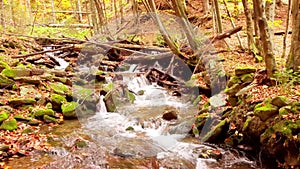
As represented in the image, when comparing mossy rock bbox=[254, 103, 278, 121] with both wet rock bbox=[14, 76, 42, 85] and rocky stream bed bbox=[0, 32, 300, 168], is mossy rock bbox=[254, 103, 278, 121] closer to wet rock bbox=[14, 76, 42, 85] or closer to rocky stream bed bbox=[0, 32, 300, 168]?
rocky stream bed bbox=[0, 32, 300, 168]

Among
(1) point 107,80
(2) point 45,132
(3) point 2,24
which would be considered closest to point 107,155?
(2) point 45,132

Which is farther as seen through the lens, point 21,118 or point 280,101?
point 21,118

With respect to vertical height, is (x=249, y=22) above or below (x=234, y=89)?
above

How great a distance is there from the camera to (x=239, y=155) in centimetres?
541

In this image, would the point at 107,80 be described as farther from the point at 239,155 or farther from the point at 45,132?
the point at 239,155

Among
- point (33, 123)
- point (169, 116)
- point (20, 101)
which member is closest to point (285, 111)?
point (169, 116)

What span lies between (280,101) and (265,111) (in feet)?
1.10

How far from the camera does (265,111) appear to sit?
5.11 m

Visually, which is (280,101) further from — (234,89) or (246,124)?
(234,89)

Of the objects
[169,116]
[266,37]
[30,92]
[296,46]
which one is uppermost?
[266,37]

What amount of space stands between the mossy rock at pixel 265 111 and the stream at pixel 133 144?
91cm

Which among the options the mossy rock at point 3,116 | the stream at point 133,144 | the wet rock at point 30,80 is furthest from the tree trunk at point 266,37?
the wet rock at point 30,80

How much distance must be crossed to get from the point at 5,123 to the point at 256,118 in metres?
5.73

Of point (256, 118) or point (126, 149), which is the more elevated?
point (256, 118)
